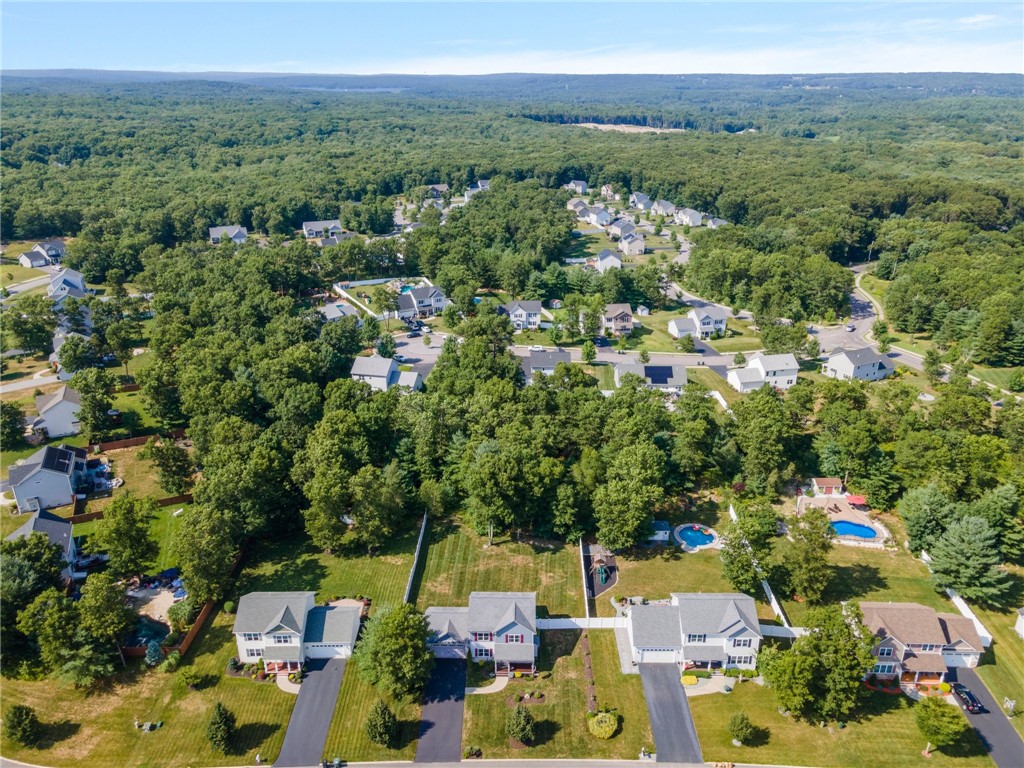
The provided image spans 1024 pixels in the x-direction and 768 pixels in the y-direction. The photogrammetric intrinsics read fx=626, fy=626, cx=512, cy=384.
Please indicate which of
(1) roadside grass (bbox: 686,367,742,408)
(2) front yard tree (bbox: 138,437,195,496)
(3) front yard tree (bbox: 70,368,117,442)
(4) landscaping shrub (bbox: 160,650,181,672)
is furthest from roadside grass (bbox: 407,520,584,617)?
(3) front yard tree (bbox: 70,368,117,442)

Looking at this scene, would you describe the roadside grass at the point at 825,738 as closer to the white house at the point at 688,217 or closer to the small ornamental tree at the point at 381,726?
the small ornamental tree at the point at 381,726

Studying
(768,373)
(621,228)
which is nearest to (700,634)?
(768,373)

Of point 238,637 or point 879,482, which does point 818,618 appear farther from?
point 238,637

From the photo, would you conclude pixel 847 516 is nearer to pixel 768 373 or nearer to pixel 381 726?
pixel 768 373

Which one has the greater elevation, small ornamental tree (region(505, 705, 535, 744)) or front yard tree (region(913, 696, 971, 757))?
front yard tree (region(913, 696, 971, 757))

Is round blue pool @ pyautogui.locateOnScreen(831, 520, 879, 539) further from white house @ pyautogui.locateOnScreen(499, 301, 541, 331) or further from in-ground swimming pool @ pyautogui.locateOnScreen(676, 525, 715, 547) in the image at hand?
white house @ pyautogui.locateOnScreen(499, 301, 541, 331)

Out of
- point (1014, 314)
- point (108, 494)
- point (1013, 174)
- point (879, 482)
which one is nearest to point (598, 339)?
point (879, 482)
